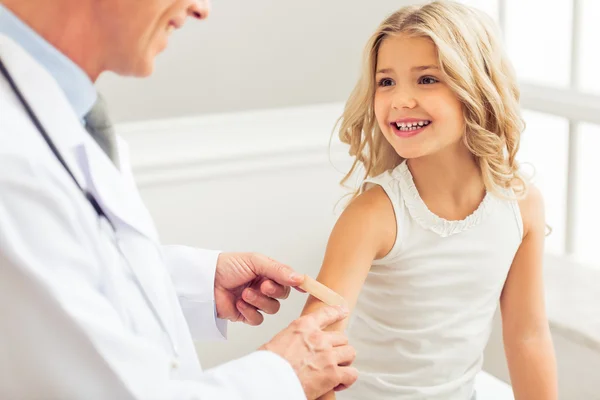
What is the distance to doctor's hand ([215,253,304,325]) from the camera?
4.39 ft

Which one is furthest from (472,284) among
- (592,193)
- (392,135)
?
(592,193)

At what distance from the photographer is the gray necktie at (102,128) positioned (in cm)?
120

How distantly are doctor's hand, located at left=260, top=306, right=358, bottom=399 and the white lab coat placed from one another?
43 millimetres

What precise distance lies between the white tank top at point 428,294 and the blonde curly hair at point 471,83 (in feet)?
0.23

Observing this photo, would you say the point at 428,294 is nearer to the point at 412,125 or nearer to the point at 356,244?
the point at 356,244

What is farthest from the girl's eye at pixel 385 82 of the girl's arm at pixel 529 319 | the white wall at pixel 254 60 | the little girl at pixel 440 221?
the white wall at pixel 254 60

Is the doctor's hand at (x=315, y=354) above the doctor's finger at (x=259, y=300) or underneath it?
above

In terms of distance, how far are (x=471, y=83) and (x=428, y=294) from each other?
36 centimetres

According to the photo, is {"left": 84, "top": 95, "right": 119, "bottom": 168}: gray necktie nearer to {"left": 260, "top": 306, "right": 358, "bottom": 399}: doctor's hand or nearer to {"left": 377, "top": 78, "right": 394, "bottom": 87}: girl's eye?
{"left": 260, "top": 306, "right": 358, "bottom": 399}: doctor's hand

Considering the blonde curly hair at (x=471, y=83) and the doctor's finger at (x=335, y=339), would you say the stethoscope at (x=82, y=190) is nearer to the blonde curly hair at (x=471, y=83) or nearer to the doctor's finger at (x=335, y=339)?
the doctor's finger at (x=335, y=339)

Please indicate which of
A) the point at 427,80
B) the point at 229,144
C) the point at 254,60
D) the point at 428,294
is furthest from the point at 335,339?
the point at 254,60

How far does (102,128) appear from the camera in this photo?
1.21m

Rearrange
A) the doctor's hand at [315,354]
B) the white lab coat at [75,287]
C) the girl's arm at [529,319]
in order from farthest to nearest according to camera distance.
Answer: the girl's arm at [529,319] < the doctor's hand at [315,354] < the white lab coat at [75,287]

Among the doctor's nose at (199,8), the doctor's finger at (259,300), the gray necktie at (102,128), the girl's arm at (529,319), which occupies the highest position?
the doctor's nose at (199,8)
